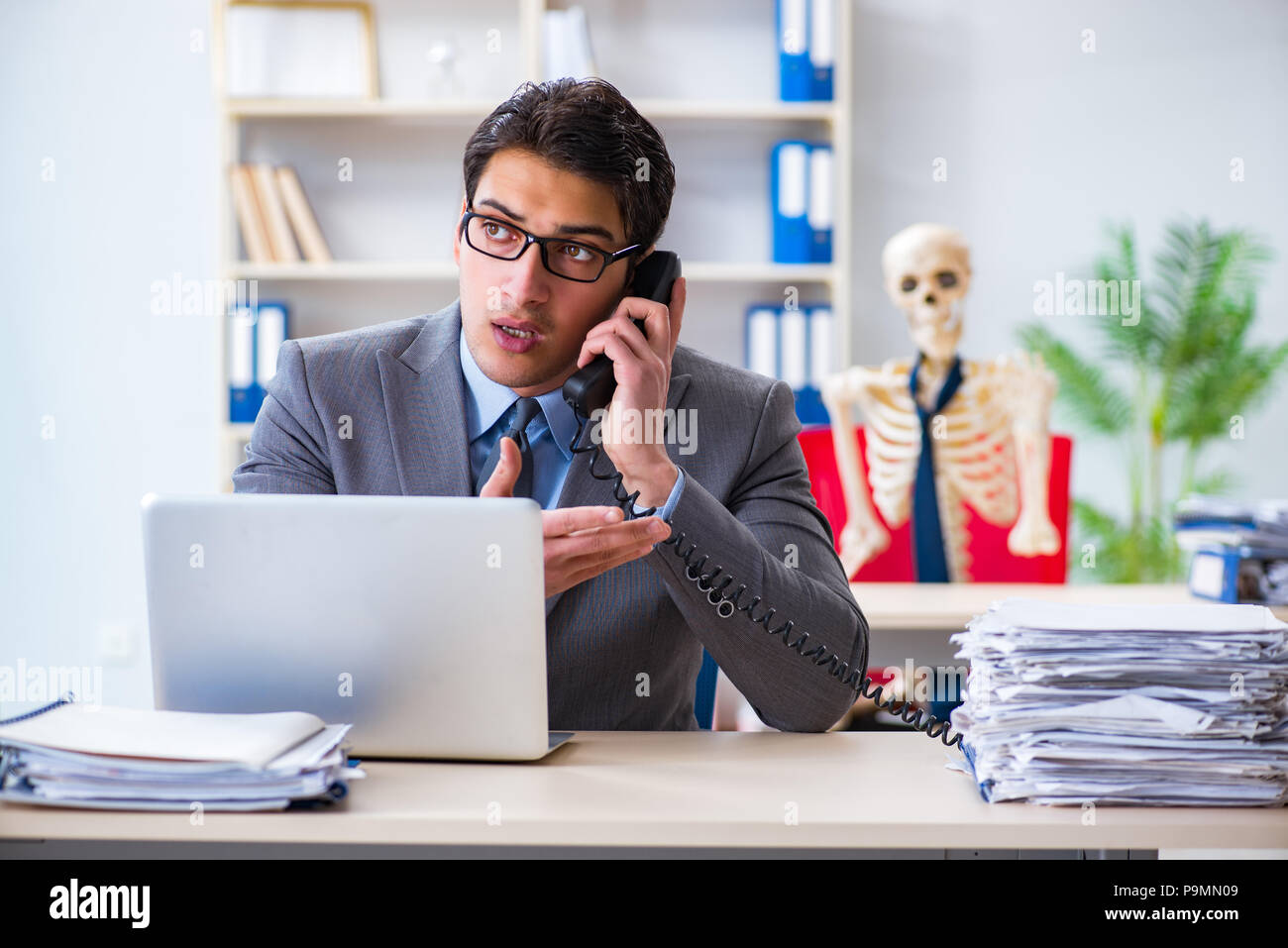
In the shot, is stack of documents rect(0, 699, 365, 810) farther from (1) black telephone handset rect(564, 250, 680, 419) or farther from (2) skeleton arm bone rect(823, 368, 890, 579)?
(2) skeleton arm bone rect(823, 368, 890, 579)

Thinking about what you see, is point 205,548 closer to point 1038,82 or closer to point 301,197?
point 301,197

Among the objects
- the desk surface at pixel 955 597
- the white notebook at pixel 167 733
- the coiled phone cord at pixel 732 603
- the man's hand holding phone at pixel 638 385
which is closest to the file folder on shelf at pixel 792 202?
the desk surface at pixel 955 597

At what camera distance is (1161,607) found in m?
1.13

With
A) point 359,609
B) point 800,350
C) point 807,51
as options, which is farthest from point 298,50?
point 359,609

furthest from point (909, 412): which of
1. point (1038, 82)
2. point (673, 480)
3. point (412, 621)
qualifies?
point (412, 621)

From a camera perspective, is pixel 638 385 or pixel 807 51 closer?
pixel 638 385

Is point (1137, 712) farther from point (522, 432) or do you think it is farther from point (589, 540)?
point (522, 432)

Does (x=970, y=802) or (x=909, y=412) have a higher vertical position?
(x=909, y=412)

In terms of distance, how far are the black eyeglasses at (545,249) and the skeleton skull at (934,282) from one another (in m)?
1.72

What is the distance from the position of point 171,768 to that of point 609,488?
28.7 inches

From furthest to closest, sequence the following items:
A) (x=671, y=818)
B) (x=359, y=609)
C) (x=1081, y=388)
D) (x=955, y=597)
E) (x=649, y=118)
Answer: (x=1081, y=388), (x=649, y=118), (x=955, y=597), (x=359, y=609), (x=671, y=818)

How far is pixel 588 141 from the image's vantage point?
5.24 feet

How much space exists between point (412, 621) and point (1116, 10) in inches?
153
